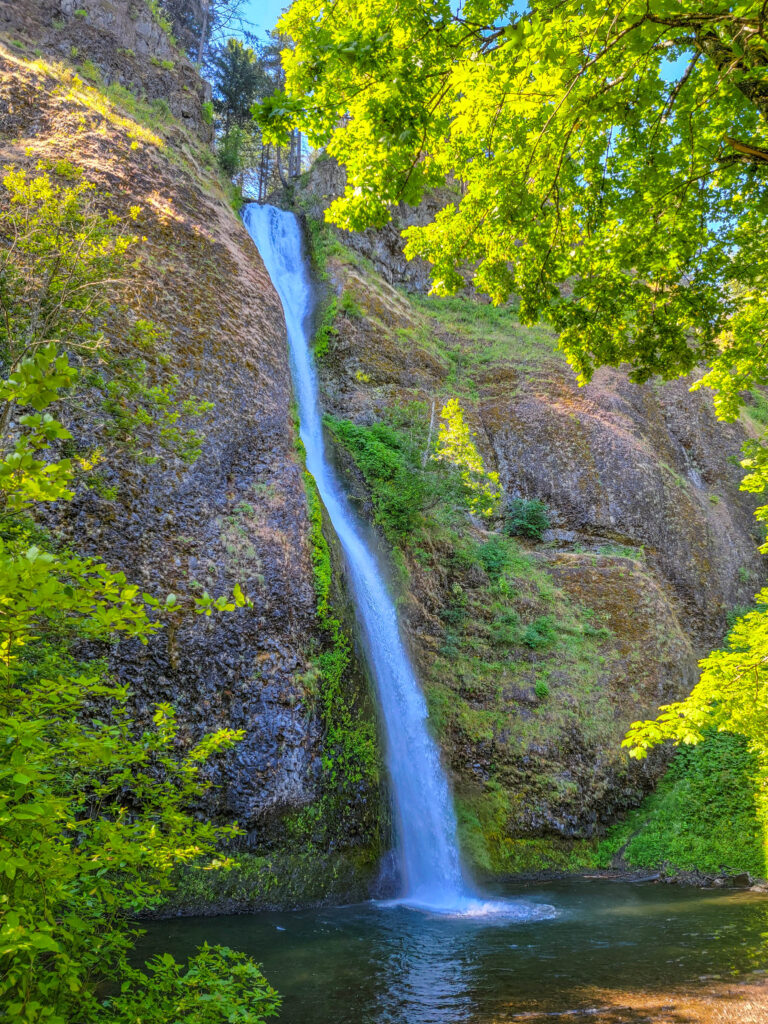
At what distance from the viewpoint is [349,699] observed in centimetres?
1004

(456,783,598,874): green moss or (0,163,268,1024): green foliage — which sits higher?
(0,163,268,1024): green foliage

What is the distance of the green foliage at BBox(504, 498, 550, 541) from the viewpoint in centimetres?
1870

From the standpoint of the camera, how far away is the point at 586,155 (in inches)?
219

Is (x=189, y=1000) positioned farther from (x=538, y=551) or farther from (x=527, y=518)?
(x=527, y=518)

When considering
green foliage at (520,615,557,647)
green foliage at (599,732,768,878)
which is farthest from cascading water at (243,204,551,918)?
green foliage at (599,732,768,878)

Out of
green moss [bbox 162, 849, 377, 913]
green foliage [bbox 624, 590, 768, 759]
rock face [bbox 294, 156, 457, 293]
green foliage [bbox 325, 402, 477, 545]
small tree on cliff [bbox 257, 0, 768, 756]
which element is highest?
rock face [bbox 294, 156, 457, 293]

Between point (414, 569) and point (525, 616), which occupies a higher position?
point (414, 569)

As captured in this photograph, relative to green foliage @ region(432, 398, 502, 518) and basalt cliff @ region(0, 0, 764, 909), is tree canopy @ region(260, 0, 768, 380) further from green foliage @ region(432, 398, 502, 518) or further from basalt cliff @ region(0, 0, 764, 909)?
green foliage @ region(432, 398, 502, 518)

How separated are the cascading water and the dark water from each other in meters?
1.26

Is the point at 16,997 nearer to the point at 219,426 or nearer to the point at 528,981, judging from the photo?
the point at 528,981

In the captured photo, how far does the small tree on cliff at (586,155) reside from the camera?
13.1 feet

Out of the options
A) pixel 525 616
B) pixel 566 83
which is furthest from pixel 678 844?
pixel 566 83

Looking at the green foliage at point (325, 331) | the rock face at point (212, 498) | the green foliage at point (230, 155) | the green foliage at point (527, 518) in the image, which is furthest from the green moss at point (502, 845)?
the green foliage at point (230, 155)

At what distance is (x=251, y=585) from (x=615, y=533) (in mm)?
13536
